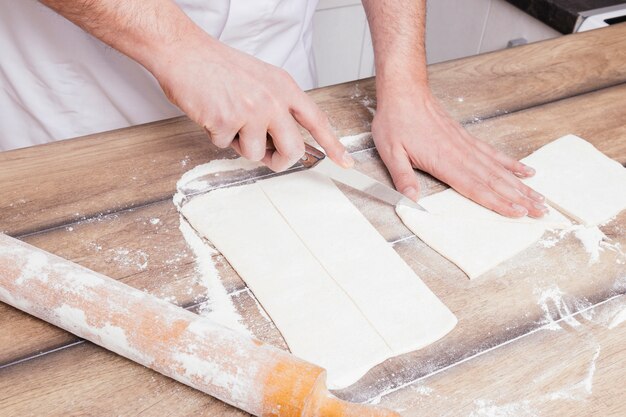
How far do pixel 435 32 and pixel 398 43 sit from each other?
1.47m

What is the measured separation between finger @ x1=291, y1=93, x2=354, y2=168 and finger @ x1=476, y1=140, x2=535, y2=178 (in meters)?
0.31

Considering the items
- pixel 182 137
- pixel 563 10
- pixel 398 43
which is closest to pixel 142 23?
pixel 182 137

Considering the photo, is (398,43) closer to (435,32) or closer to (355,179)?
(355,179)

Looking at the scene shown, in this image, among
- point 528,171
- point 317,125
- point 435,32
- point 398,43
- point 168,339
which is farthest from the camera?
point 435,32

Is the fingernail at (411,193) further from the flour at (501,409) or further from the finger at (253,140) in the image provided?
the flour at (501,409)

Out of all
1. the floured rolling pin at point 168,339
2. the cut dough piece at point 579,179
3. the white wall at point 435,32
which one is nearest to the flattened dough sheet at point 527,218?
the cut dough piece at point 579,179

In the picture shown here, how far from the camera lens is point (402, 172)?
1.14 m

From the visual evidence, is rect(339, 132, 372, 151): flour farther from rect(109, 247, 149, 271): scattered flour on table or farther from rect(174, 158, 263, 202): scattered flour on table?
rect(109, 247, 149, 271): scattered flour on table

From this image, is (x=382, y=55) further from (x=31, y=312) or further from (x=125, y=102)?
(x=31, y=312)

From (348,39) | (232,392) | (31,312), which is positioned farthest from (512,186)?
(348,39)

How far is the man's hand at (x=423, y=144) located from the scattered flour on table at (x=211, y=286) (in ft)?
1.28

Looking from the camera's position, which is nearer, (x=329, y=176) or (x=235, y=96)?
(x=235, y=96)

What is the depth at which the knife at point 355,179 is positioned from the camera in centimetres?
109

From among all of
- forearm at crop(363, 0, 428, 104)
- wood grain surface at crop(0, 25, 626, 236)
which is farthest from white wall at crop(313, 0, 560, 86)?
forearm at crop(363, 0, 428, 104)
